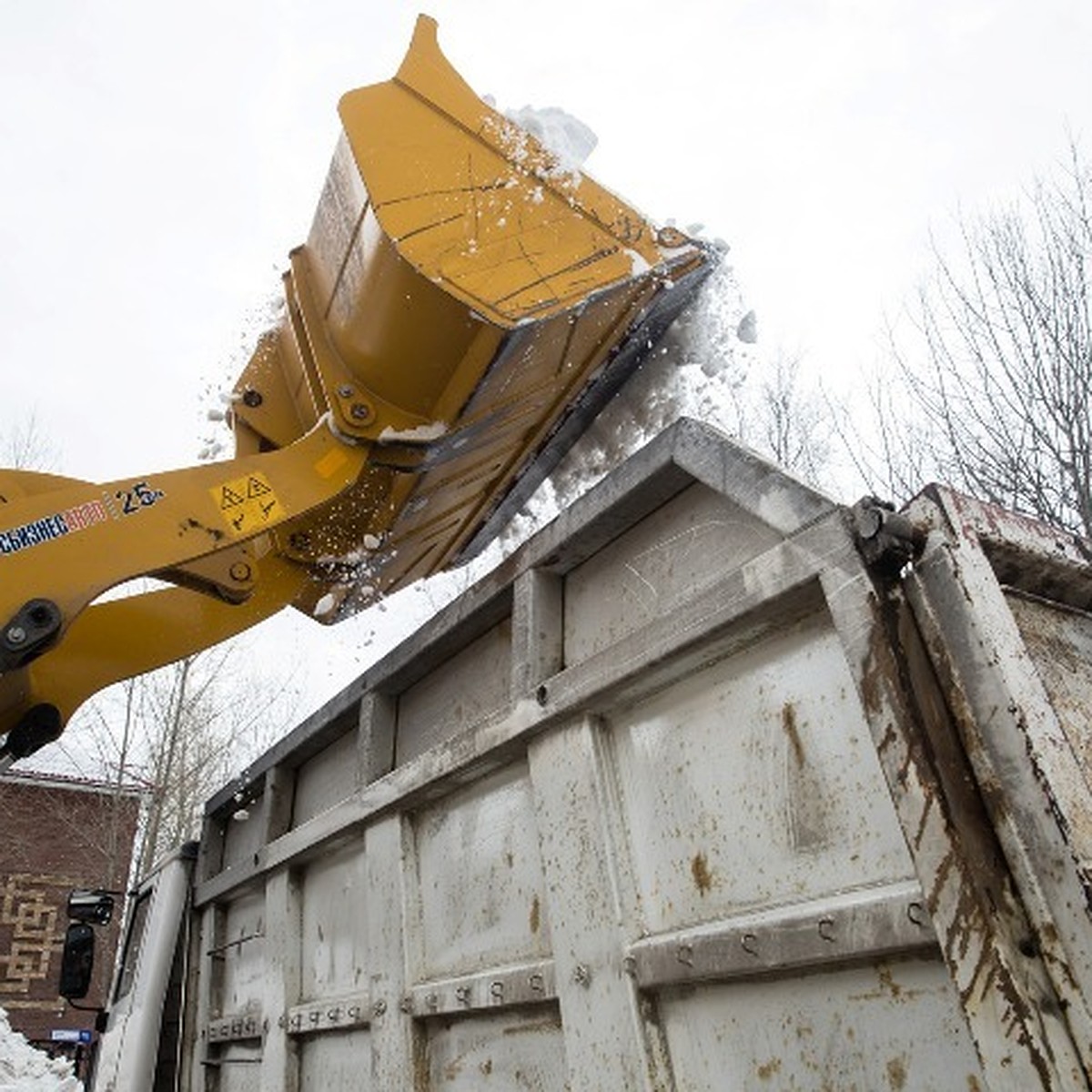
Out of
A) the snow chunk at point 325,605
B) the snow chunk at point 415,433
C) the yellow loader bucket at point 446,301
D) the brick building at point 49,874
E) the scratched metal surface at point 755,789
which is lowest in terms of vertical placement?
the scratched metal surface at point 755,789

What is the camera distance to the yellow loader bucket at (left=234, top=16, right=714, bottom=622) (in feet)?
6.89

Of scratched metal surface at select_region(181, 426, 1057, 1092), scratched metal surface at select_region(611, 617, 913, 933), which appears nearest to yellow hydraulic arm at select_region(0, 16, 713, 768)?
scratched metal surface at select_region(181, 426, 1057, 1092)

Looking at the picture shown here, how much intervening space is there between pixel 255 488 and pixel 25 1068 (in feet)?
35.0

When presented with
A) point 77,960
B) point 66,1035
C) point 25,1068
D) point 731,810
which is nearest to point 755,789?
point 731,810

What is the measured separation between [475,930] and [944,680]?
1199 millimetres

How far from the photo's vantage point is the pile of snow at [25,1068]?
919 centimetres

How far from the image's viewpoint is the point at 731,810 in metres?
1.51

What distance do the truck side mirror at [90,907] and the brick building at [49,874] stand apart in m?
A: 11.7

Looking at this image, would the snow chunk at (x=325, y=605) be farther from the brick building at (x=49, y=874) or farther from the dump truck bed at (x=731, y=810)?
the brick building at (x=49, y=874)

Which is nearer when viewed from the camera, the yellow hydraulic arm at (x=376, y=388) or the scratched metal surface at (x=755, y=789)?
the scratched metal surface at (x=755, y=789)

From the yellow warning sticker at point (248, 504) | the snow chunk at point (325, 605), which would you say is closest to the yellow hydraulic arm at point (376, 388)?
the yellow warning sticker at point (248, 504)

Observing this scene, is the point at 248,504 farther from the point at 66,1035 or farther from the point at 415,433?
A: the point at 66,1035

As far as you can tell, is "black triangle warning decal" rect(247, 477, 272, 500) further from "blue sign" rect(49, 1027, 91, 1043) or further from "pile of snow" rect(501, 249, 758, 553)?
"blue sign" rect(49, 1027, 91, 1043)

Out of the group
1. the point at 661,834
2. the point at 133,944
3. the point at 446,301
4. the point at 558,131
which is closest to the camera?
the point at 661,834
